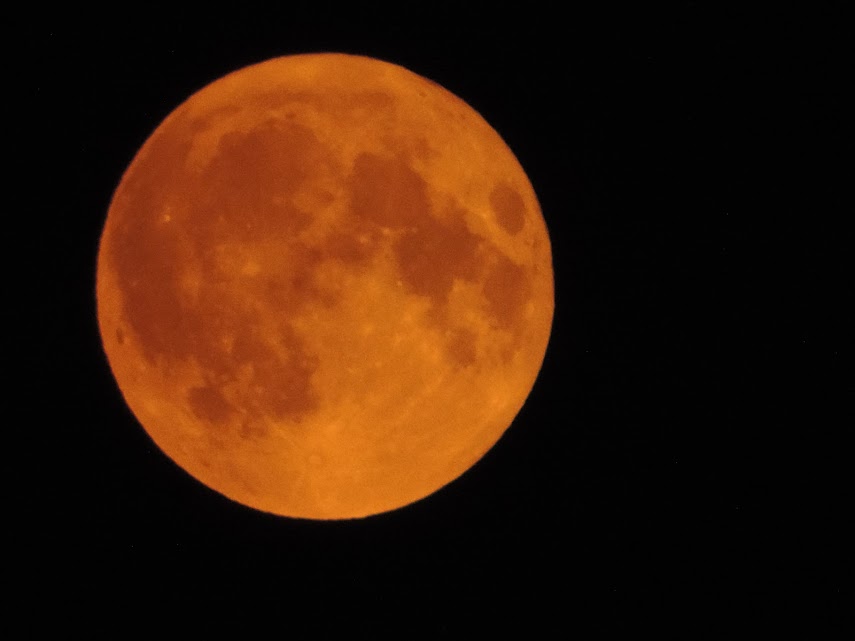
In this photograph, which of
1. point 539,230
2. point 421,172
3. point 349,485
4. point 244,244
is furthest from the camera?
point 539,230

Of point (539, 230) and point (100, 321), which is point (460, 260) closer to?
point (539, 230)

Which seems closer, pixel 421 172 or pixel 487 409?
pixel 421 172

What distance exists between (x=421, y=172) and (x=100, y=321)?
A: 8.93 ft

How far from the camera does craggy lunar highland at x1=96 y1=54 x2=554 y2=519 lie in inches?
188

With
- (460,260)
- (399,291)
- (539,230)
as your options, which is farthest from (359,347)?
(539,230)

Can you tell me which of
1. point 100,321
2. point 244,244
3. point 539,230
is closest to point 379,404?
point 244,244

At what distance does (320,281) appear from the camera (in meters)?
4.74

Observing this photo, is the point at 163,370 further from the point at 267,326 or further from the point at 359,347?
the point at 359,347

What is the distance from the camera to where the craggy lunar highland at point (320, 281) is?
15.7 ft

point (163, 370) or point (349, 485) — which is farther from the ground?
point (163, 370)

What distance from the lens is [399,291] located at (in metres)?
4.85

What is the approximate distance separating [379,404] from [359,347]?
0.45 metres

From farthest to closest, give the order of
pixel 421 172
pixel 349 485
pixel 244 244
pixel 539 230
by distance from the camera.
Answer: pixel 539 230, pixel 349 485, pixel 421 172, pixel 244 244

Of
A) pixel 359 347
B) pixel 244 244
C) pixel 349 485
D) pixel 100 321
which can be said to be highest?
pixel 100 321
